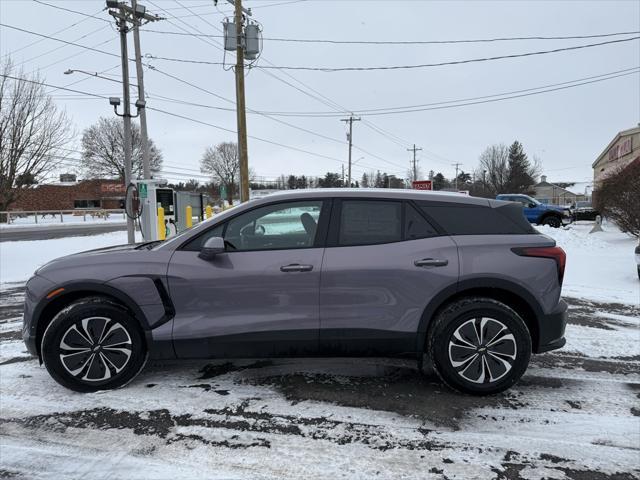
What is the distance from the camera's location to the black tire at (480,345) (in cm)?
344

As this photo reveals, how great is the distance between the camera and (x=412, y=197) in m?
3.70

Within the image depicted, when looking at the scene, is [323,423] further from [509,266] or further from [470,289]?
[509,266]

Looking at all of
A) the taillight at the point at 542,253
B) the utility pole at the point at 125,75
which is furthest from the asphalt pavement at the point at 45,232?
the taillight at the point at 542,253

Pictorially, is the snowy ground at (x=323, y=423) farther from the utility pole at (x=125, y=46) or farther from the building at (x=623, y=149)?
the building at (x=623, y=149)

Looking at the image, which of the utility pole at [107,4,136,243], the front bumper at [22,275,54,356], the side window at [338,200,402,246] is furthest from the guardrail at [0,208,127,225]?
the side window at [338,200,402,246]

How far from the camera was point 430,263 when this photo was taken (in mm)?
3441

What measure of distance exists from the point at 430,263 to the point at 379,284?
0.44 metres

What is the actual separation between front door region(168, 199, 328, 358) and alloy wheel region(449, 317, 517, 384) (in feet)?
3.70

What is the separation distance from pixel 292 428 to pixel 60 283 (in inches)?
85.3

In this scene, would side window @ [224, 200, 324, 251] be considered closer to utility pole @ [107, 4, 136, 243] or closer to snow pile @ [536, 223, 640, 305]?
snow pile @ [536, 223, 640, 305]

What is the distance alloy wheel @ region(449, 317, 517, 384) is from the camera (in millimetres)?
3443

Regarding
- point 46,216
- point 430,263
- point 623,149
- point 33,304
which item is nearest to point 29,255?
point 33,304

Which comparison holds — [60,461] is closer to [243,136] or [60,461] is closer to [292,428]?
[292,428]

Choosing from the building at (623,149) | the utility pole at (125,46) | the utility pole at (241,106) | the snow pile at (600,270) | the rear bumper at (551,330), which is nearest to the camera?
the rear bumper at (551,330)
